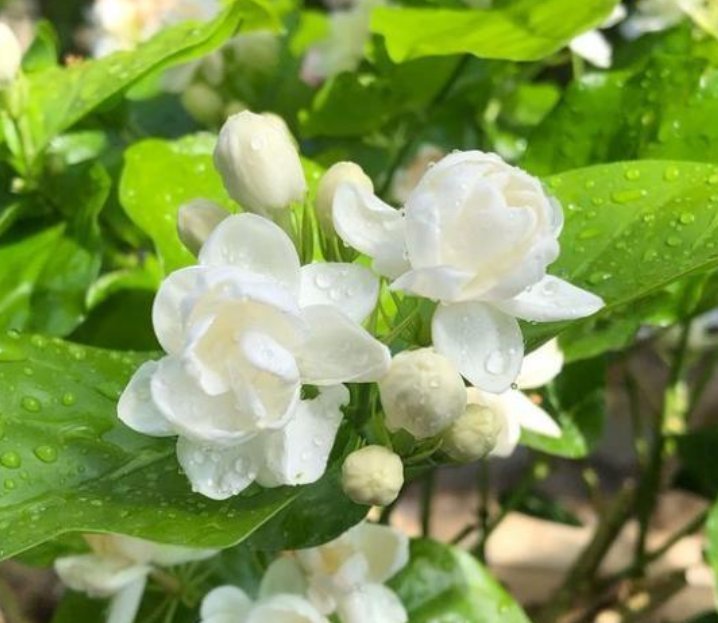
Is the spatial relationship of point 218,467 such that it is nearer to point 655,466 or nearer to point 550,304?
point 550,304

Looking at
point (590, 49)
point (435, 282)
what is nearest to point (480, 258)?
point (435, 282)

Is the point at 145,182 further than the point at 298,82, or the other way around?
the point at 298,82

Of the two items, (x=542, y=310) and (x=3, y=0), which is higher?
(x=542, y=310)

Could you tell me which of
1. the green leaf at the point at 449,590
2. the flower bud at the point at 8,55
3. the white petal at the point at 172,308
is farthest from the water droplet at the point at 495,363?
the flower bud at the point at 8,55

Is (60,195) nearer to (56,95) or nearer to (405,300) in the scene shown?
(56,95)

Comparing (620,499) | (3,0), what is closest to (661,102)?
(620,499)

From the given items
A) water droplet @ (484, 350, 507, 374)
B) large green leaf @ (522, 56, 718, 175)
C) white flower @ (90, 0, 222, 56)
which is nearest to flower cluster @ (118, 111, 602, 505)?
water droplet @ (484, 350, 507, 374)

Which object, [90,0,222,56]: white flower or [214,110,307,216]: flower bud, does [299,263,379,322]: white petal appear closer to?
[214,110,307,216]: flower bud

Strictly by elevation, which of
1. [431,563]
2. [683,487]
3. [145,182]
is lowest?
[683,487]
